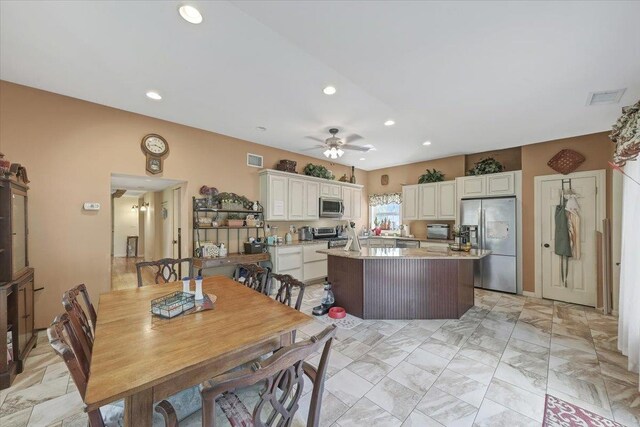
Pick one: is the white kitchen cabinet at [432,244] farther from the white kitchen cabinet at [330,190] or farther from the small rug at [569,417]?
the small rug at [569,417]

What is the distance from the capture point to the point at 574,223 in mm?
4082

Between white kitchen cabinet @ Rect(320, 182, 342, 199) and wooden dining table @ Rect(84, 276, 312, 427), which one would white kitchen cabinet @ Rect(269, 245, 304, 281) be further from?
wooden dining table @ Rect(84, 276, 312, 427)

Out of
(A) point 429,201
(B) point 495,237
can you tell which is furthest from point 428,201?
(B) point 495,237

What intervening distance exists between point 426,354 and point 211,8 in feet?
11.3

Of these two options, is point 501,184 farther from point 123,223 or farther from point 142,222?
point 123,223

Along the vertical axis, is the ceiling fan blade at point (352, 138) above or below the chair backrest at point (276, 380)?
above

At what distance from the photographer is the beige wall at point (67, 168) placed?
9.35 ft

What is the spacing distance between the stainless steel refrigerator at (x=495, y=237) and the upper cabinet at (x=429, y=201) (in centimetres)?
44

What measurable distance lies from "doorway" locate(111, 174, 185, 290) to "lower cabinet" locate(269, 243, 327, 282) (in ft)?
5.38

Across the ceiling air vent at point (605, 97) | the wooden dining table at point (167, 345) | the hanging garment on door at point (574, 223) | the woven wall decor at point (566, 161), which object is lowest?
the wooden dining table at point (167, 345)

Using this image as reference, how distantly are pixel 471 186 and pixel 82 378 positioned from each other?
5.78 metres

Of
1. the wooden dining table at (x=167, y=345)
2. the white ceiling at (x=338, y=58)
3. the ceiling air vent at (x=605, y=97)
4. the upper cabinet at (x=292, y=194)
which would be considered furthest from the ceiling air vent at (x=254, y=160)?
the ceiling air vent at (x=605, y=97)

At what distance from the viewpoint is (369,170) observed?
7277 mm

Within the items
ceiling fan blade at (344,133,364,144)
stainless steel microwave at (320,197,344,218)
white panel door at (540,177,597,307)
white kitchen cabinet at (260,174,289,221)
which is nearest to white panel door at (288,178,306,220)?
white kitchen cabinet at (260,174,289,221)
